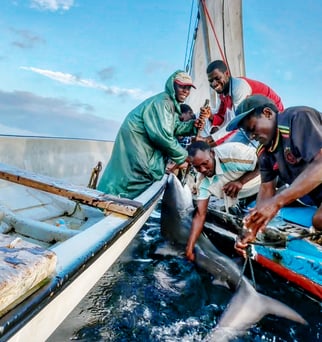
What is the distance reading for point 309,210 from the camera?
2797 millimetres

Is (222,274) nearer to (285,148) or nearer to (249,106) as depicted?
(285,148)

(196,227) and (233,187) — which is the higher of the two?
(233,187)

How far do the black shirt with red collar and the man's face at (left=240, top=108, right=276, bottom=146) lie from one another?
42 mm

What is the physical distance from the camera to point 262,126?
2.14 metres

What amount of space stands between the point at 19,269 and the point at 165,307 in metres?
1.75

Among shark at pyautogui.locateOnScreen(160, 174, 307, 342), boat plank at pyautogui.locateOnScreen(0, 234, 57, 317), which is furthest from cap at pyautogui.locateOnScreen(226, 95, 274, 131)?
boat plank at pyautogui.locateOnScreen(0, 234, 57, 317)

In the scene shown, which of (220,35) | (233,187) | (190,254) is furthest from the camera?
(220,35)

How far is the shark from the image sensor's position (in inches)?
81.5

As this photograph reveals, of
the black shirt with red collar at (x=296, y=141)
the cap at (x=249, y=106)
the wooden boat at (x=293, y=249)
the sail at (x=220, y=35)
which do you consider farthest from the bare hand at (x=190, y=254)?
the sail at (x=220, y=35)

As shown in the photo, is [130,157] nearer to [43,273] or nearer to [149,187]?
[149,187]

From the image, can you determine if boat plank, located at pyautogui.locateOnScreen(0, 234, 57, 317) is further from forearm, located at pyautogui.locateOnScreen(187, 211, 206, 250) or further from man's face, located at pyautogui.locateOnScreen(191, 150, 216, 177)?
man's face, located at pyautogui.locateOnScreen(191, 150, 216, 177)

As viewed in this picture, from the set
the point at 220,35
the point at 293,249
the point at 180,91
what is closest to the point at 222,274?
the point at 293,249

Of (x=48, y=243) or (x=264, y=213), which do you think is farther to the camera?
(x=48, y=243)

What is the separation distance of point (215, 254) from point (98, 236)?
6.53ft
